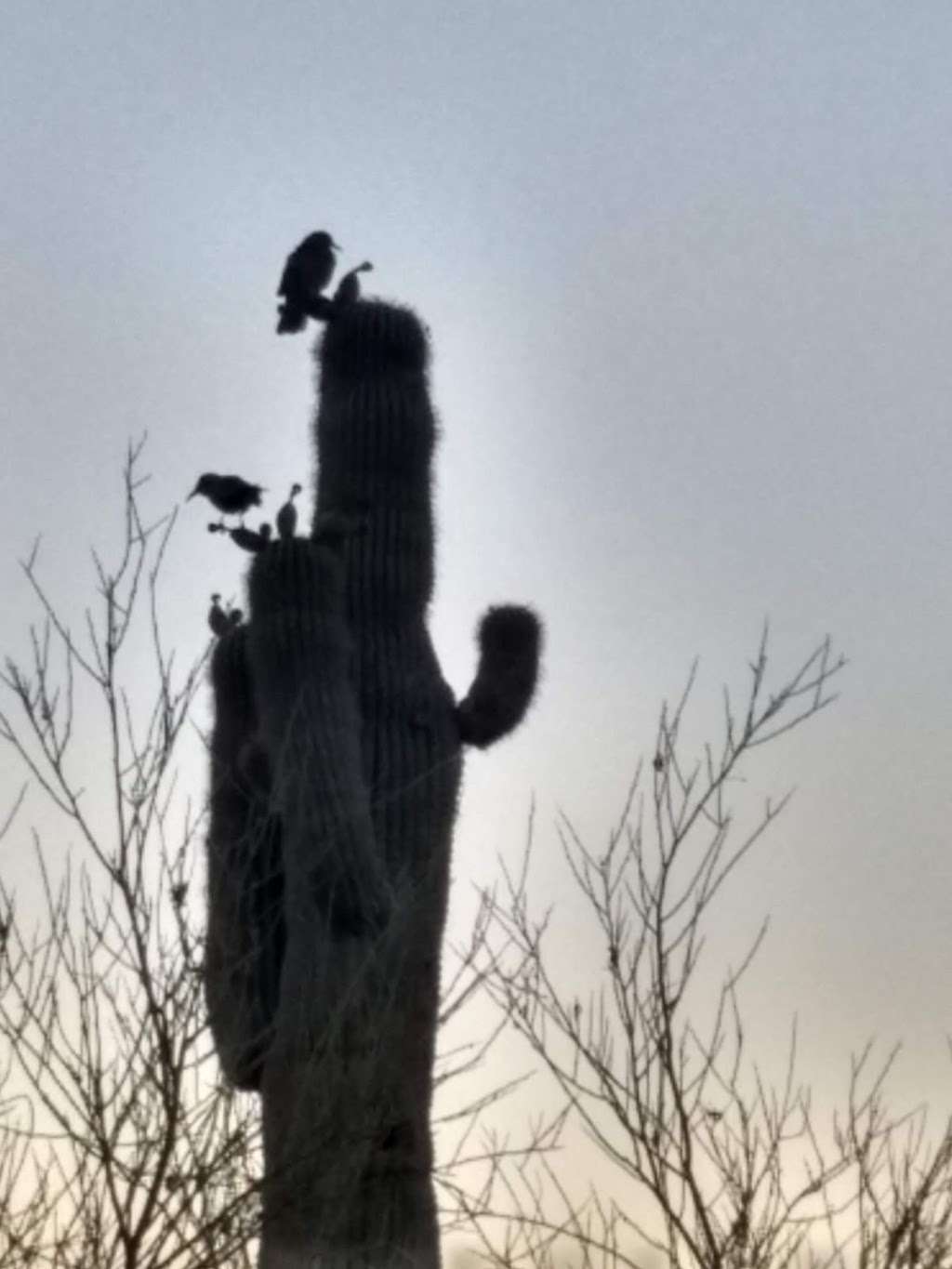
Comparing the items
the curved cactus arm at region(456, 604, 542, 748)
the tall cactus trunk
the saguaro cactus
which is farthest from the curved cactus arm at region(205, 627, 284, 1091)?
the curved cactus arm at region(456, 604, 542, 748)

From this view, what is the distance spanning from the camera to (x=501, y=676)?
11.4 metres

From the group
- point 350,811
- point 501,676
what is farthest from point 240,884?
point 501,676

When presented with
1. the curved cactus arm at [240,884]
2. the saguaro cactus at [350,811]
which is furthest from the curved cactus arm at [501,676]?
the curved cactus arm at [240,884]

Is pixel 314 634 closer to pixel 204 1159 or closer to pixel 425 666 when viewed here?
pixel 425 666

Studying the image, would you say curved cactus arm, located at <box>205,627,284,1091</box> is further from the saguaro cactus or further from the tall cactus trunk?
the tall cactus trunk

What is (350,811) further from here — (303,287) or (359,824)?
(303,287)

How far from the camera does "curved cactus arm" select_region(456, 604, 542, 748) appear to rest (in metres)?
11.2

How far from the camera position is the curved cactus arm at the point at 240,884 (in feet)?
32.6

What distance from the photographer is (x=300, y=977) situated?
33.9 ft

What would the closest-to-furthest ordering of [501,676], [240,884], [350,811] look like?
[240,884] < [350,811] < [501,676]

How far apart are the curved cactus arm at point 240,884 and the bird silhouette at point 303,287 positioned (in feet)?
4.77

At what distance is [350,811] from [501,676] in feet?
4.27

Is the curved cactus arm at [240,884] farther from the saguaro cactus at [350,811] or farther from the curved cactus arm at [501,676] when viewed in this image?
the curved cactus arm at [501,676]

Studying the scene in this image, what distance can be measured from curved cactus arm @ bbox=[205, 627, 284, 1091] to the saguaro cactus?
0.4 inches
